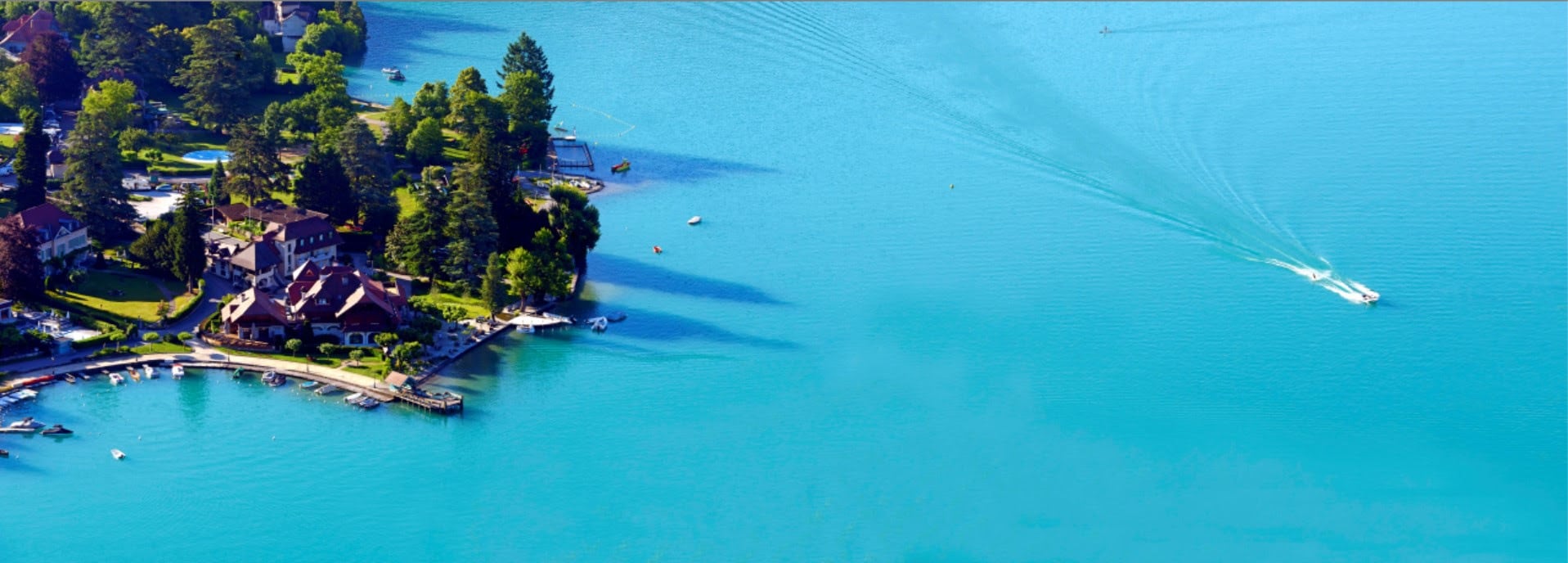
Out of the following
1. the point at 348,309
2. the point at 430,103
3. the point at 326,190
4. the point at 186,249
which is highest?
the point at 430,103

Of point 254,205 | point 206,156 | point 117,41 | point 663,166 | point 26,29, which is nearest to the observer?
point 254,205

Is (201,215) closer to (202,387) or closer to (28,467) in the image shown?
(202,387)

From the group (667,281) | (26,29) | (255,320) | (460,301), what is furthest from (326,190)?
(26,29)

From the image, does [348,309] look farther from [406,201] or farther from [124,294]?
[406,201]

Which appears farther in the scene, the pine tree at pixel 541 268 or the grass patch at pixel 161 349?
the pine tree at pixel 541 268

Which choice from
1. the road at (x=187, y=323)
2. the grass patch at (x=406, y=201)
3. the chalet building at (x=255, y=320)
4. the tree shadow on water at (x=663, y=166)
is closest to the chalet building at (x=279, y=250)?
the road at (x=187, y=323)

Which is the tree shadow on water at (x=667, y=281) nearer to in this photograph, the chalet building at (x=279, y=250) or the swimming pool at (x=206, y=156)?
the chalet building at (x=279, y=250)

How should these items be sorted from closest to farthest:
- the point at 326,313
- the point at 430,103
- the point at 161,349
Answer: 1. the point at 161,349
2. the point at 326,313
3. the point at 430,103
